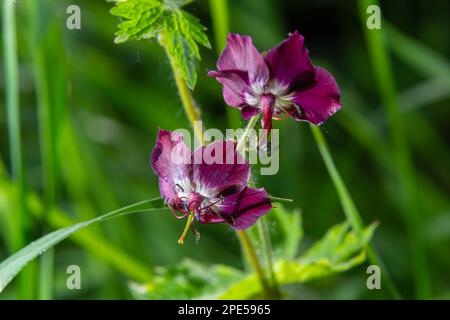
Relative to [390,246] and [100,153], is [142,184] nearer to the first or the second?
[100,153]

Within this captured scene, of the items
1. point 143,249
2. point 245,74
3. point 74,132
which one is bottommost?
point 245,74

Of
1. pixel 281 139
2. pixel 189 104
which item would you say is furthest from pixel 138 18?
pixel 281 139

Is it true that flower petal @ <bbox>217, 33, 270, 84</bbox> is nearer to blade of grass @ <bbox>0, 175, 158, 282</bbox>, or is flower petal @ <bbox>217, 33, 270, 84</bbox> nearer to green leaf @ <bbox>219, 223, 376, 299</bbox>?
green leaf @ <bbox>219, 223, 376, 299</bbox>

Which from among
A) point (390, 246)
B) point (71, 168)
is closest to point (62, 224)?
point (71, 168)

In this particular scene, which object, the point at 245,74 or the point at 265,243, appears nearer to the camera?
the point at 245,74

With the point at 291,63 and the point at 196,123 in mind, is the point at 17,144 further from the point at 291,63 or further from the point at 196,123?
the point at 291,63

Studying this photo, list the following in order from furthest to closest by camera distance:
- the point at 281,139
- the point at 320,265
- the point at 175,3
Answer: the point at 281,139 < the point at 320,265 < the point at 175,3

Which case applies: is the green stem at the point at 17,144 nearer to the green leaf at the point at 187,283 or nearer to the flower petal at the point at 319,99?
the green leaf at the point at 187,283

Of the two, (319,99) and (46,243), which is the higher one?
(319,99)
